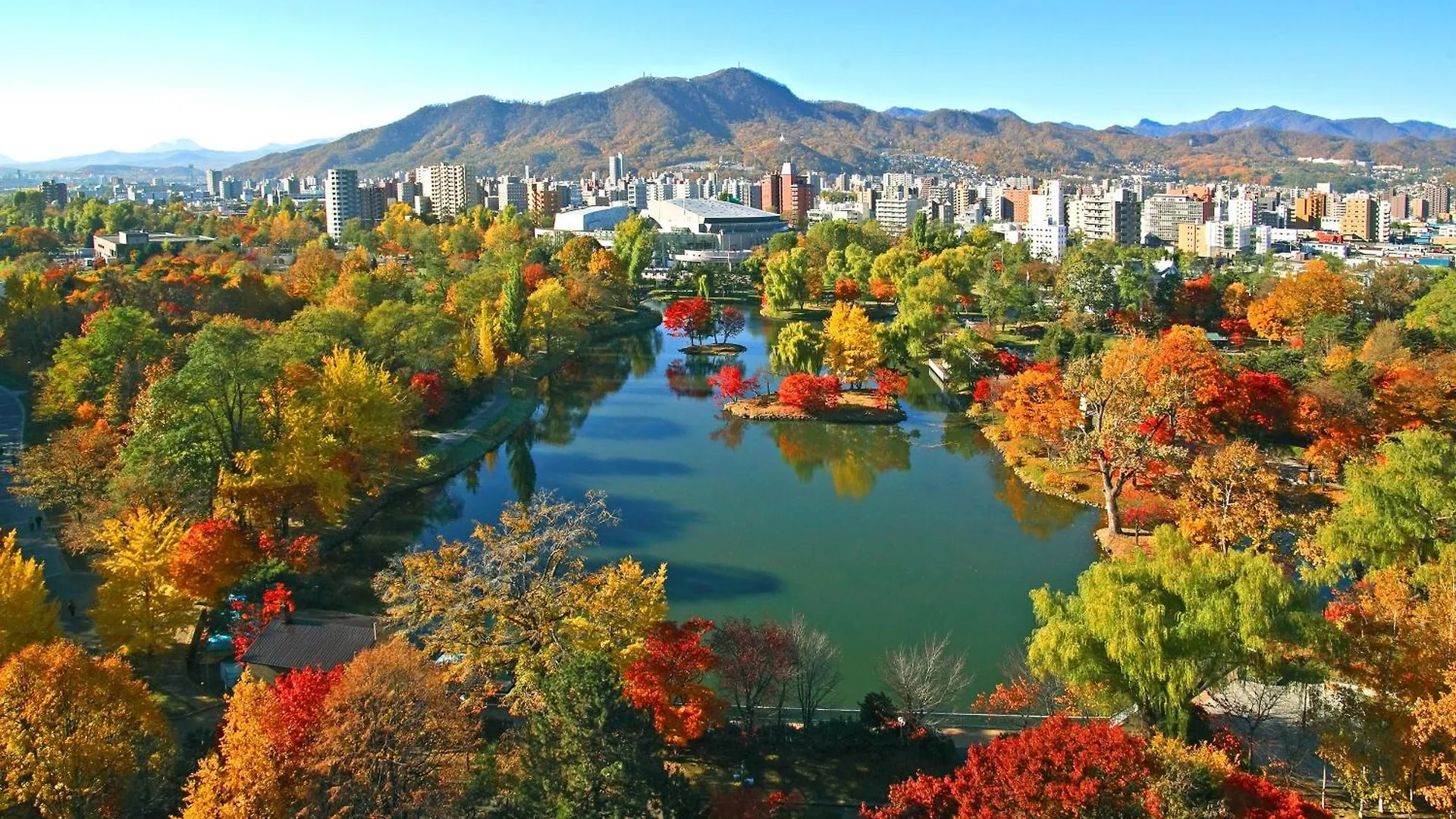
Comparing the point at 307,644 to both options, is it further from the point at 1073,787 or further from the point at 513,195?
the point at 513,195

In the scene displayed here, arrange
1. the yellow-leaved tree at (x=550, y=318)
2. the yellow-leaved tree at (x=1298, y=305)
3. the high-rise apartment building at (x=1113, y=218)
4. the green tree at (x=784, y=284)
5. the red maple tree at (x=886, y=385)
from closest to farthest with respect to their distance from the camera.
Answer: the red maple tree at (x=886, y=385)
the yellow-leaved tree at (x=550, y=318)
the yellow-leaved tree at (x=1298, y=305)
the green tree at (x=784, y=284)
the high-rise apartment building at (x=1113, y=218)

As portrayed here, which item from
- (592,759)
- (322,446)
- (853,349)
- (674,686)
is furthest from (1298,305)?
(592,759)

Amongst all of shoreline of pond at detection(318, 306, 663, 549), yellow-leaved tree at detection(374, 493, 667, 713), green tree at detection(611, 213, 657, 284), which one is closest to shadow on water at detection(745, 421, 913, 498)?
shoreline of pond at detection(318, 306, 663, 549)

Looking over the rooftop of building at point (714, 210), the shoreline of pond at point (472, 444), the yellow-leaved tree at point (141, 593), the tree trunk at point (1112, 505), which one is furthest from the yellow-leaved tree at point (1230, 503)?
the rooftop of building at point (714, 210)

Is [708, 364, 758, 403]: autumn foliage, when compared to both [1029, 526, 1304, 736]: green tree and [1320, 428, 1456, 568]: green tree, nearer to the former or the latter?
[1320, 428, 1456, 568]: green tree

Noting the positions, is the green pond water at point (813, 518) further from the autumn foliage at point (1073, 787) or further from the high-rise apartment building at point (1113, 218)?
the high-rise apartment building at point (1113, 218)

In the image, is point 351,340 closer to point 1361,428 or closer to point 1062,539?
point 1062,539

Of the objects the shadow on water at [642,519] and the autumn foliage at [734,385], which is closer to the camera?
the shadow on water at [642,519]
